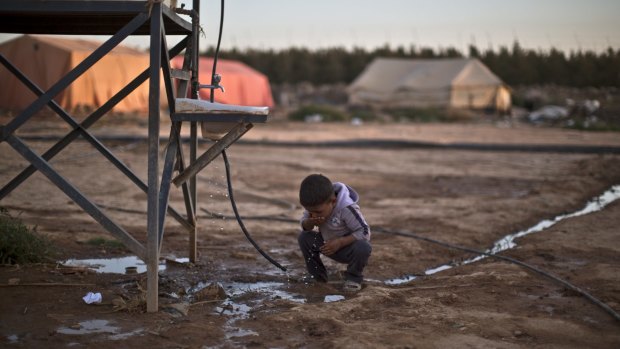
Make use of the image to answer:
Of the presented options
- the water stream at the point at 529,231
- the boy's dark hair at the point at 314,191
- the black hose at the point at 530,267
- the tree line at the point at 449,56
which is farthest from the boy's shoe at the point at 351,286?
the tree line at the point at 449,56

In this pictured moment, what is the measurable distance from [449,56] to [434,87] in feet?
38.2

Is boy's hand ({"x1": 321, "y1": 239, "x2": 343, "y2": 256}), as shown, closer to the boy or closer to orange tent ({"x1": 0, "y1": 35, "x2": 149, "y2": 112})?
the boy

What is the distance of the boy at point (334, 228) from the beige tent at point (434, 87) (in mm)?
31523

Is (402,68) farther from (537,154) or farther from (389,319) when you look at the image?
(389,319)

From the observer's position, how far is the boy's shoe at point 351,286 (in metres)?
4.78

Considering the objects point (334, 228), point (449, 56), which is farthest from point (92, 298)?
point (449, 56)

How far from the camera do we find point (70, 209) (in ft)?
25.3

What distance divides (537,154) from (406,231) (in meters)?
9.74

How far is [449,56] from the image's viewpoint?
4712 centimetres

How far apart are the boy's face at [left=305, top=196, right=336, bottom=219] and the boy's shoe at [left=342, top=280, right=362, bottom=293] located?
47 centimetres

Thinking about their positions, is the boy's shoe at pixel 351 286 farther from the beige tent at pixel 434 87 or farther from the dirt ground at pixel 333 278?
the beige tent at pixel 434 87

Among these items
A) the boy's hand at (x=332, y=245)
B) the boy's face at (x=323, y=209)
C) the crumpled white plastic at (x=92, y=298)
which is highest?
the boy's face at (x=323, y=209)

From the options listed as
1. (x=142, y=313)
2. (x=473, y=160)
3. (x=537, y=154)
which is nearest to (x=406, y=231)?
(x=142, y=313)

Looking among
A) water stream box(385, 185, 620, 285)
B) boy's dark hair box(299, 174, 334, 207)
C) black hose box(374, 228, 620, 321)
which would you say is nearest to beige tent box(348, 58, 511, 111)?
water stream box(385, 185, 620, 285)
